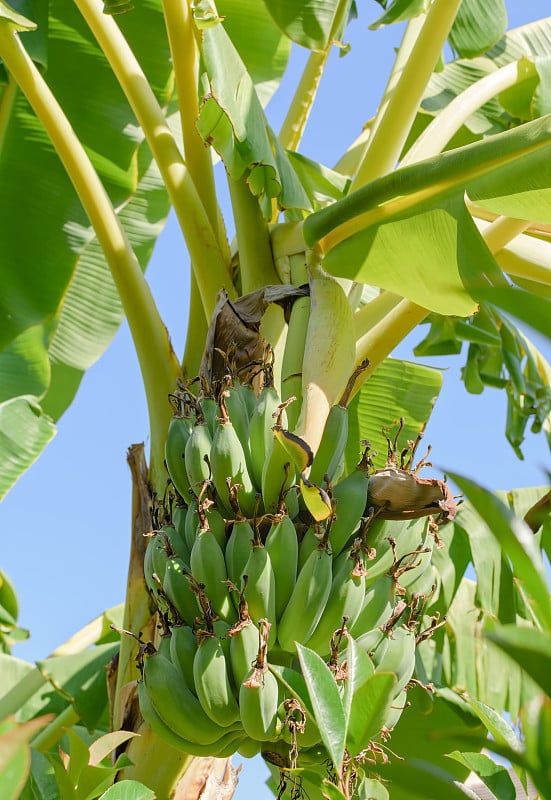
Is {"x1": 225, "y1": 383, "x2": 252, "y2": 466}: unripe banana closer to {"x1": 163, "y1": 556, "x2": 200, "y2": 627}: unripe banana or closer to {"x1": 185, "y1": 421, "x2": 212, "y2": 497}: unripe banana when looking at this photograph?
{"x1": 185, "y1": 421, "x2": 212, "y2": 497}: unripe banana

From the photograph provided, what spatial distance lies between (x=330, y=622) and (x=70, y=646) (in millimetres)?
1196

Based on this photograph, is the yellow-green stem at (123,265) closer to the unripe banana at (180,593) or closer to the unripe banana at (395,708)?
the unripe banana at (180,593)

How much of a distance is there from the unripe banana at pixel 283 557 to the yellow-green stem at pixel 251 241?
0.49m

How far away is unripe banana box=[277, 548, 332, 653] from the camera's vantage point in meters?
0.94

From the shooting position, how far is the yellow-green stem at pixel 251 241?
1.34 meters

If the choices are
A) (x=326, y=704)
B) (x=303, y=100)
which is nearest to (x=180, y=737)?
(x=326, y=704)

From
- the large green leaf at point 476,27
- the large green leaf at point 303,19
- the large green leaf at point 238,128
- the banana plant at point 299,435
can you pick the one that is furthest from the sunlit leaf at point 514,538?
the large green leaf at point 476,27

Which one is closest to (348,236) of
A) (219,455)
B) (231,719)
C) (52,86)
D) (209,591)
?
(219,455)

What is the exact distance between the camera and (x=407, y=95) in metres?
1.34

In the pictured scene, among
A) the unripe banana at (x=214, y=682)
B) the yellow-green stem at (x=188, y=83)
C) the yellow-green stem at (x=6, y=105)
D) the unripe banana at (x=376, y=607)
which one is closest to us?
the unripe banana at (x=214, y=682)

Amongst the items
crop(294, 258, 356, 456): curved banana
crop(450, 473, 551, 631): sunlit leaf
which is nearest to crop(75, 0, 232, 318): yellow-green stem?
crop(294, 258, 356, 456): curved banana

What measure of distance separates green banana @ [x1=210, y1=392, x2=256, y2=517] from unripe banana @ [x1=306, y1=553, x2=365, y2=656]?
0.14 metres

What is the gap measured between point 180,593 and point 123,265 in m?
0.64

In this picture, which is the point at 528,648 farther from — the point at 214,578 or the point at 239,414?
the point at 239,414
